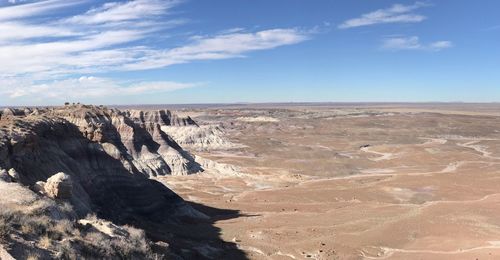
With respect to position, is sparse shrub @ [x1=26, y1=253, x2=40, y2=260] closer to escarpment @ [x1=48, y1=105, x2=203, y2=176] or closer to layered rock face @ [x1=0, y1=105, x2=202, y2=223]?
layered rock face @ [x1=0, y1=105, x2=202, y2=223]

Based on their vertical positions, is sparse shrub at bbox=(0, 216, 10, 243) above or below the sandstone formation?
above

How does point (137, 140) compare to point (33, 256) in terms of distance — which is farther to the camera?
point (137, 140)

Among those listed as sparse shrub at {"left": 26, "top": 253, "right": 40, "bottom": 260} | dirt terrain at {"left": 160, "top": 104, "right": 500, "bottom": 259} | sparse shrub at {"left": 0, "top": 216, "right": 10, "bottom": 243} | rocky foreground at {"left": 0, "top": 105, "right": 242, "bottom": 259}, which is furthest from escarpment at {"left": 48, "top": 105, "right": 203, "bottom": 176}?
sparse shrub at {"left": 26, "top": 253, "right": 40, "bottom": 260}

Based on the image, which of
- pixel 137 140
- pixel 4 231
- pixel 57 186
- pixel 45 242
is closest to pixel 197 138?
pixel 137 140

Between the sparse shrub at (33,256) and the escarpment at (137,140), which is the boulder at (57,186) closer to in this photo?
the sparse shrub at (33,256)

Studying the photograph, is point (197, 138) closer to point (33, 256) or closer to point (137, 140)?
point (137, 140)

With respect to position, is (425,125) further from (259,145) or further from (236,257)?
(236,257)

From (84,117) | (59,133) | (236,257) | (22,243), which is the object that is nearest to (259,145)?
(84,117)
